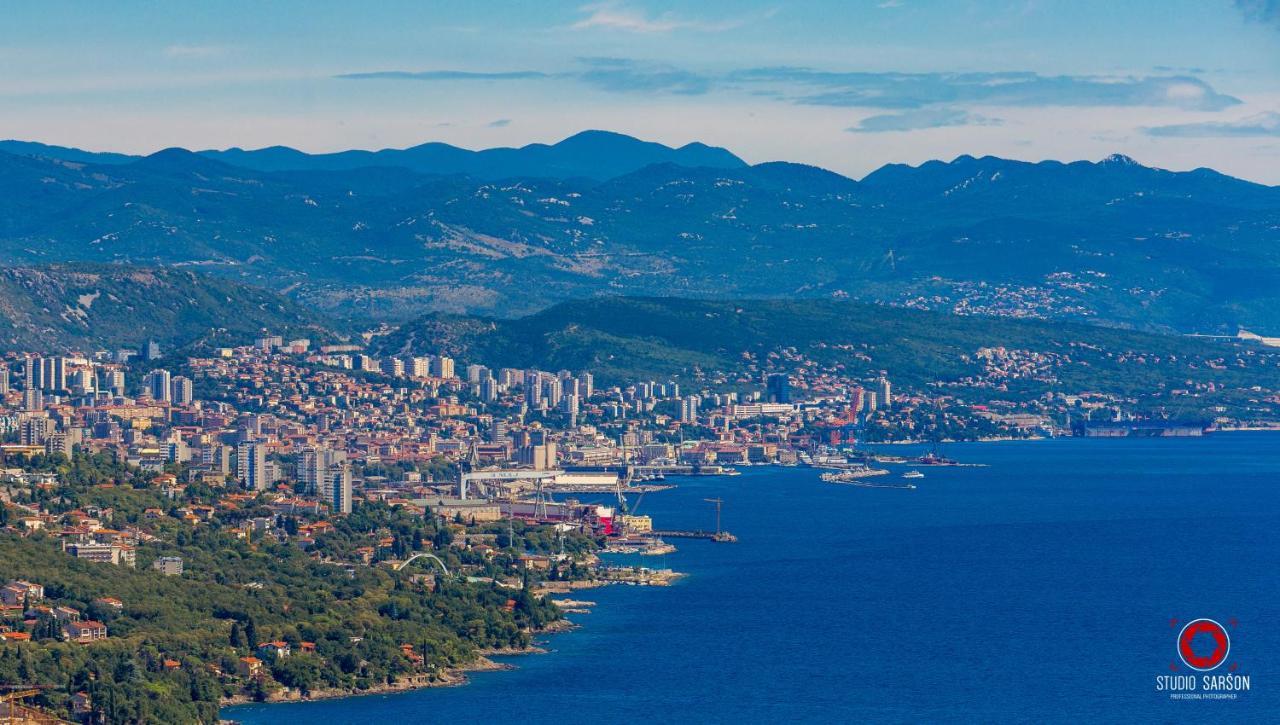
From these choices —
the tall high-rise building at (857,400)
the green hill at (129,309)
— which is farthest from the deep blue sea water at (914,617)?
the green hill at (129,309)

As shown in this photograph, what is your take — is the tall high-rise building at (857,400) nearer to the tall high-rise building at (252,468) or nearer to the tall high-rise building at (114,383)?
the tall high-rise building at (114,383)

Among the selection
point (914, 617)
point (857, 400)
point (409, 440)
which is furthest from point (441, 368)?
point (914, 617)

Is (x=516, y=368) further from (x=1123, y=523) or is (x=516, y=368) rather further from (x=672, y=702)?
(x=672, y=702)

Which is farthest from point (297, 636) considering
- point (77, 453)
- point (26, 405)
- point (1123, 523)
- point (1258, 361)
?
point (1258, 361)

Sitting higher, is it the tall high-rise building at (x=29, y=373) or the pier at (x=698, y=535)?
the tall high-rise building at (x=29, y=373)

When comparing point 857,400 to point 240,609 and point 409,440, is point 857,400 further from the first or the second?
A: point 240,609

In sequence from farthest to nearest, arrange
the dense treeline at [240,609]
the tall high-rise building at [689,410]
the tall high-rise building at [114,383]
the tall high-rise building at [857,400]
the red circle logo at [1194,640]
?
the tall high-rise building at [857,400] → the tall high-rise building at [689,410] → the tall high-rise building at [114,383] → the red circle logo at [1194,640] → the dense treeline at [240,609]
